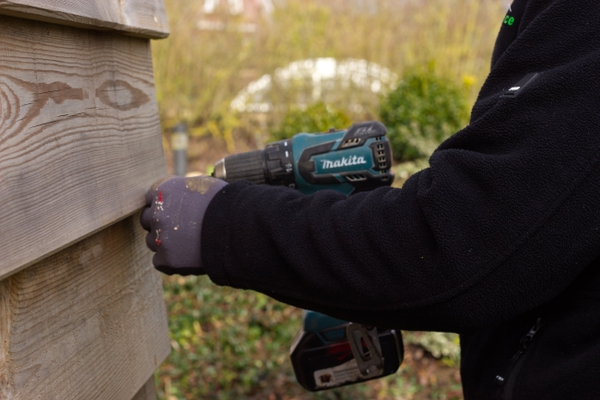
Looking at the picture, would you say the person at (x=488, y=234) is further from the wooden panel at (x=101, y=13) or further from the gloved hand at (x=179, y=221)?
the wooden panel at (x=101, y=13)

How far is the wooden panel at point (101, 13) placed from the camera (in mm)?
919


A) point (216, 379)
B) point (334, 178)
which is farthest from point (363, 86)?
point (334, 178)

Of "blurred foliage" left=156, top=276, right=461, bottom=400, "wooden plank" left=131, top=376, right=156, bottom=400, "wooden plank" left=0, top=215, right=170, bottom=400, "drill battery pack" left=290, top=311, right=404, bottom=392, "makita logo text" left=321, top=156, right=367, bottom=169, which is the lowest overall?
"blurred foliage" left=156, top=276, right=461, bottom=400

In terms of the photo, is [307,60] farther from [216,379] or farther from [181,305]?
[216,379]

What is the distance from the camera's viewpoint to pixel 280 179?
5.13 ft

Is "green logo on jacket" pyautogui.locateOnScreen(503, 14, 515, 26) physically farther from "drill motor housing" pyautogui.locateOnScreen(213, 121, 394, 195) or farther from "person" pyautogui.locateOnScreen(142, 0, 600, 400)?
"drill motor housing" pyautogui.locateOnScreen(213, 121, 394, 195)

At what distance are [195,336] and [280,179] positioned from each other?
2.53m

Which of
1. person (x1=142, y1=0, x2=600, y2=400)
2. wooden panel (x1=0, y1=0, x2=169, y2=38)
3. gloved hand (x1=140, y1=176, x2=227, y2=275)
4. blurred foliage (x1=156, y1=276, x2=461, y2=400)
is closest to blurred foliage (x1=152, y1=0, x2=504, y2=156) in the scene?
blurred foliage (x1=156, y1=276, x2=461, y2=400)

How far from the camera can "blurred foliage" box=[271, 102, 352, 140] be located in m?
5.61

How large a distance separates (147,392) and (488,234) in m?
1.13

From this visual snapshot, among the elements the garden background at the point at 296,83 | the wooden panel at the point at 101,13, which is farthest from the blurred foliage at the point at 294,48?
the wooden panel at the point at 101,13

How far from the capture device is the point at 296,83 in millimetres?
7004

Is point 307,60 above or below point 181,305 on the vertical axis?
above

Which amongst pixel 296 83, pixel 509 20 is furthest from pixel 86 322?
pixel 296 83
